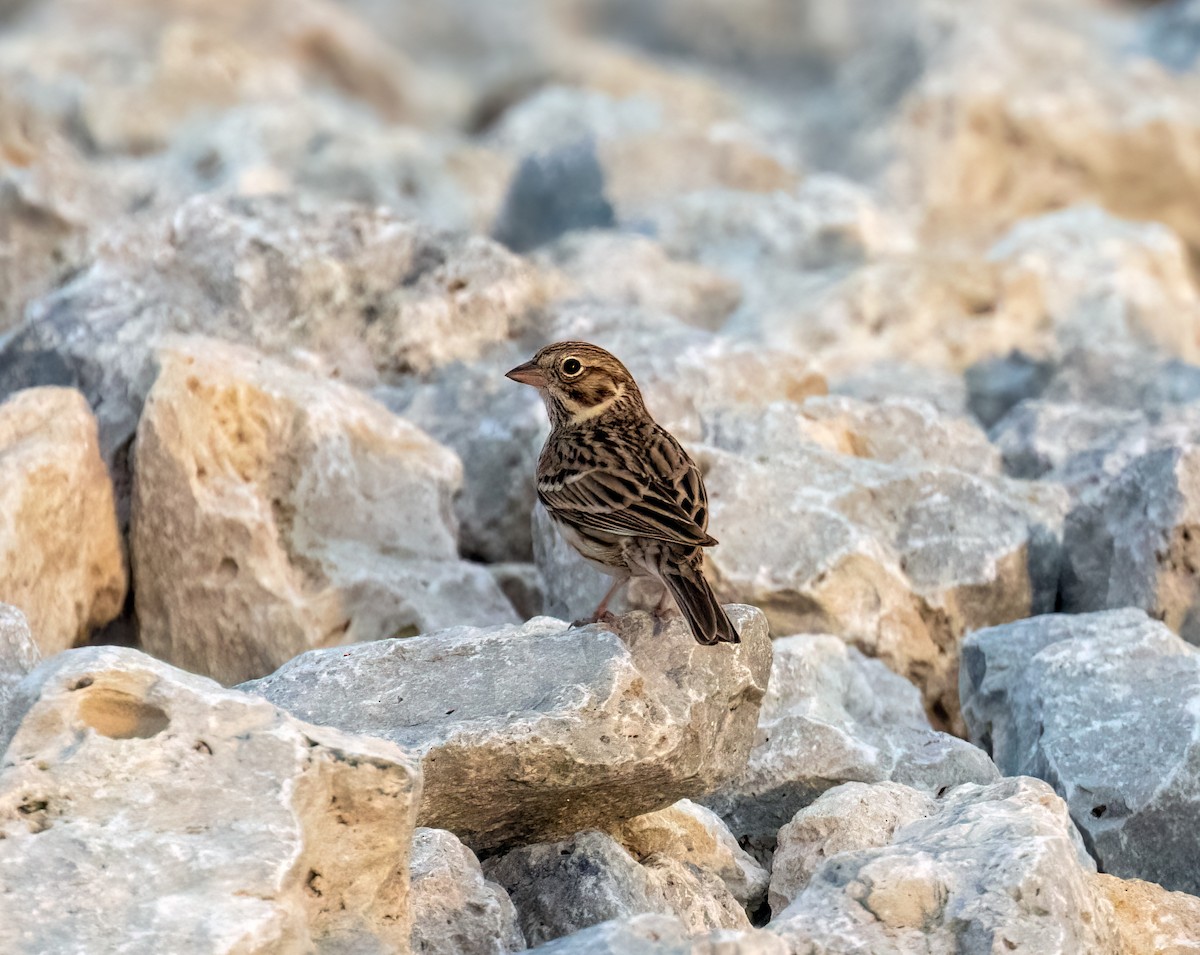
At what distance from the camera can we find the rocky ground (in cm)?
396

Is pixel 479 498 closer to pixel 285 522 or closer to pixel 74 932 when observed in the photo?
pixel 285 522

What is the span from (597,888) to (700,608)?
3.08ft

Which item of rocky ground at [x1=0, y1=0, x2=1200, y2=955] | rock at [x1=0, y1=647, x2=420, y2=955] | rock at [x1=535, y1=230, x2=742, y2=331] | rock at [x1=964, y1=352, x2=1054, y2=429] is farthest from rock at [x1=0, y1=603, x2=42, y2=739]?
rock at [x1=964, y1=352, x2=1054, y2=429]

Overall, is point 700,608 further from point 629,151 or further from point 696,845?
point 629,151

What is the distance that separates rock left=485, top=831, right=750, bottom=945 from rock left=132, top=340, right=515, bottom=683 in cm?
212

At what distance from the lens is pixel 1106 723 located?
5887 mm

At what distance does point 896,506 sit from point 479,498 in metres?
2.15

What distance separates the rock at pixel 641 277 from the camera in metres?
10.4

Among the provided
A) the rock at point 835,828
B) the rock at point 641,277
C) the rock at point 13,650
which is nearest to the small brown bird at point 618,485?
the rock at point 835,828

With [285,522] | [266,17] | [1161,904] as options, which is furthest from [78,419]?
[266,17]

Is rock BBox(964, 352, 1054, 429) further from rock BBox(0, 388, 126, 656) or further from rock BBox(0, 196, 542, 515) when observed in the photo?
rock BBox(0, 388, 126, 656)

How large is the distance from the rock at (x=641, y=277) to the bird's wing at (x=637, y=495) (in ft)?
13.5

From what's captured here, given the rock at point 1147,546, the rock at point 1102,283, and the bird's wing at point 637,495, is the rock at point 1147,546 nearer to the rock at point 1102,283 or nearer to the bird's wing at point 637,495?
the bird's wing at point 637,495

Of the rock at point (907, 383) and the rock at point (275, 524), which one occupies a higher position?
the rock at point (907, 383)
